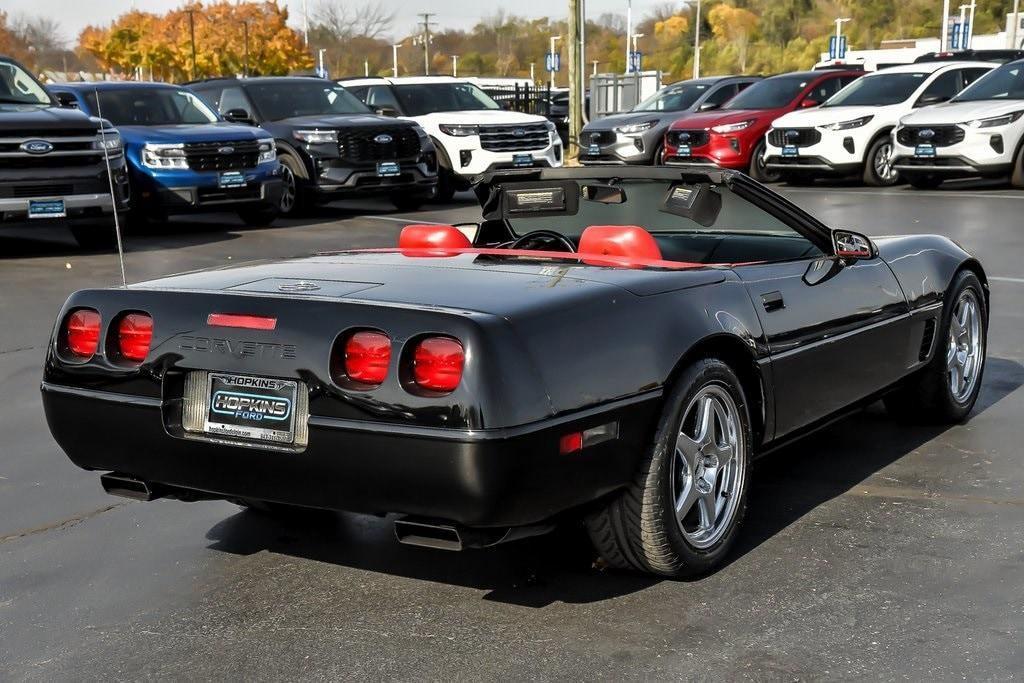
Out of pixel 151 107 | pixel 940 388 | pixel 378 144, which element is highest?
pixel 151 107

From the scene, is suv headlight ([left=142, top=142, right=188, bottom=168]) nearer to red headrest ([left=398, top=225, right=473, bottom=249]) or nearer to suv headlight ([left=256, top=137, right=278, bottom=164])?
suv headlight ([left=256, top=137, right=278, bottom=164])

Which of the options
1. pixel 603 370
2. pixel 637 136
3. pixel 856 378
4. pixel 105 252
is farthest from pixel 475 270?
pixel 637 136

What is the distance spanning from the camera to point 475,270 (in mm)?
4262

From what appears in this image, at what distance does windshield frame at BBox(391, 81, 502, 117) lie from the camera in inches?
787

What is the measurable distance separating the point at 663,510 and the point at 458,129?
1542cm

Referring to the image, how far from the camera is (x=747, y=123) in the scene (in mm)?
21719

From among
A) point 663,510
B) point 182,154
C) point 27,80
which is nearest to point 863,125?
point 182,154

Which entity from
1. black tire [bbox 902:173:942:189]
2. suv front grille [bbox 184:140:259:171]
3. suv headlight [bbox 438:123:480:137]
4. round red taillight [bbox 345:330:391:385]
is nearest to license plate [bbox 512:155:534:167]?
suv headlight [bbox 438:123:480:137]

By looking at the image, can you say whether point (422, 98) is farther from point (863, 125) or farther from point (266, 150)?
point (863, 125)

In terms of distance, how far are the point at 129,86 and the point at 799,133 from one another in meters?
9.69

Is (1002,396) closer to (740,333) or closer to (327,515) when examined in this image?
(740,333)

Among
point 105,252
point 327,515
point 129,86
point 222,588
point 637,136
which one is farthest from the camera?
point 637,136

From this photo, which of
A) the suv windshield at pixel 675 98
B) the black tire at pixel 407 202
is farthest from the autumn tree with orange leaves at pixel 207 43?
the black tire at pixel 407 202

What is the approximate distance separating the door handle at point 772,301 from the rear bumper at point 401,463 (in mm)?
834
